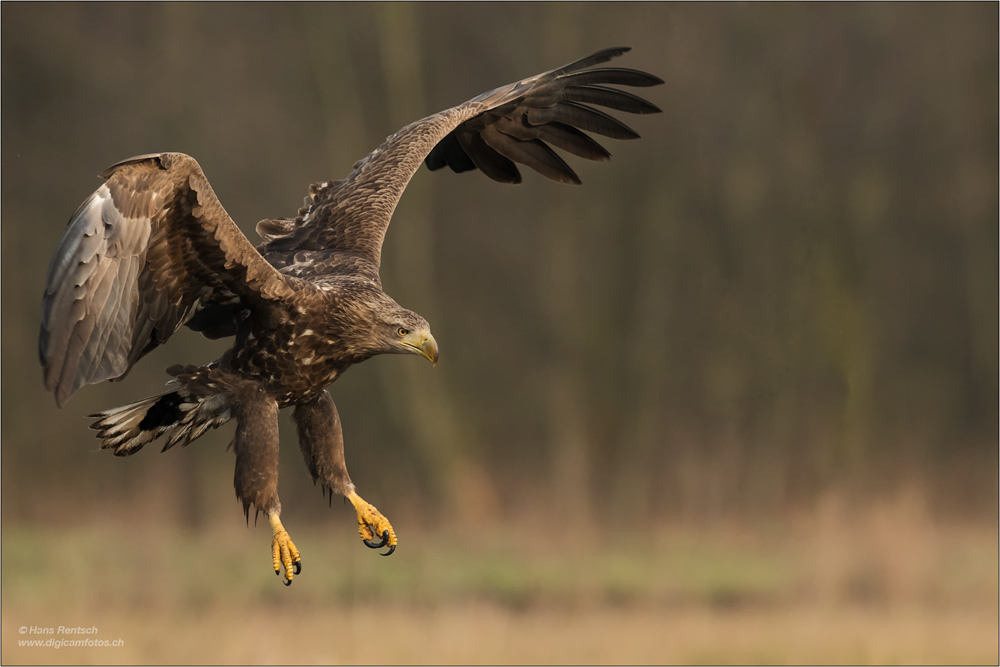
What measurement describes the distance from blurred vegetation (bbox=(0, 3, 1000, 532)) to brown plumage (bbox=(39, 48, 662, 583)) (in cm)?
703

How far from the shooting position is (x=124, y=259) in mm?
4227

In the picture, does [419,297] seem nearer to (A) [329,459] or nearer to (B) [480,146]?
(B) [480,146]

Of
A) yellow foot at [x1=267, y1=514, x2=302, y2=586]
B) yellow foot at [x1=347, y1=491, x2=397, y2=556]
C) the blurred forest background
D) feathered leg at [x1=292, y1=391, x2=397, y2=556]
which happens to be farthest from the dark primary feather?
the blurred forest background

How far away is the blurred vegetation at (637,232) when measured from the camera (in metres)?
12.3

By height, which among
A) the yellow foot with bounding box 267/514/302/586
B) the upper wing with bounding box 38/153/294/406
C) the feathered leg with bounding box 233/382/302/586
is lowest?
the yellow foot with bounding box 267/514/302/586

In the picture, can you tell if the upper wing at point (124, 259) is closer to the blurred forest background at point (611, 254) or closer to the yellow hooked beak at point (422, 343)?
the yellow hooked beak at point (422, 343)

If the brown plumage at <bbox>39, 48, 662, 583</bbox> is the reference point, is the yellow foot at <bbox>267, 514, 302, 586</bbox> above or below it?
below

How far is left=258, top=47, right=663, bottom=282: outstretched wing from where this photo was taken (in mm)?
5617

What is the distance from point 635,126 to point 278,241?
7.13 m

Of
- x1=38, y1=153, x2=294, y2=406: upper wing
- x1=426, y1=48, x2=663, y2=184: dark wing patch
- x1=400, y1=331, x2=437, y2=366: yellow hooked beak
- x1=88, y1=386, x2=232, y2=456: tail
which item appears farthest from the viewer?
x1=426, y1=48, x2=663, y2=184: dark wing patch

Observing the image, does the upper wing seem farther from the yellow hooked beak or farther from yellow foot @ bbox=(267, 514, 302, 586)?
yellow foot @ bbox=(267, 514, 302, 586)

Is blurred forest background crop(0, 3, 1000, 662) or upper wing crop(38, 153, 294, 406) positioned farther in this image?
blurred forest background crop(0, 3, 1000, 662)

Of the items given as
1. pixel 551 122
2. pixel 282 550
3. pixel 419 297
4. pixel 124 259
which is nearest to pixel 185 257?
pixel 124 259

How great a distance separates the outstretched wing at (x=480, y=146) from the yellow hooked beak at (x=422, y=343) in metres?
0.87
